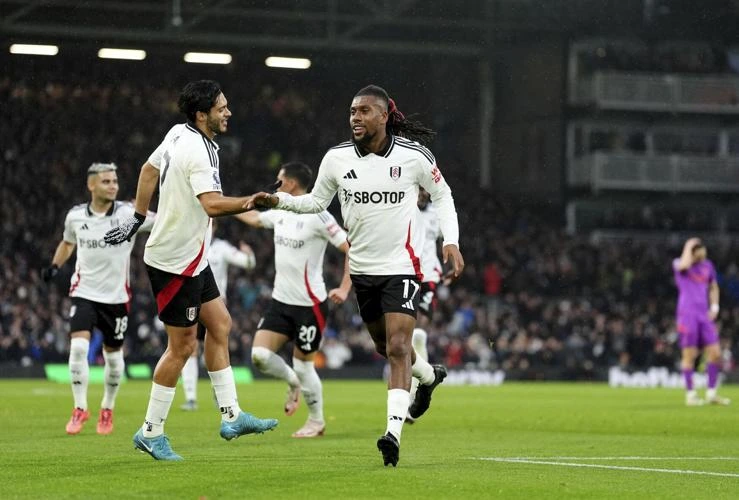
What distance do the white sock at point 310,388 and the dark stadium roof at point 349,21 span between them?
83.0ft

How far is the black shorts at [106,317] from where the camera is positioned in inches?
574

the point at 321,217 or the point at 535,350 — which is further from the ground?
the point at 321,217

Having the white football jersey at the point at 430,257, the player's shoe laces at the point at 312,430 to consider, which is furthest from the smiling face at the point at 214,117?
the white football jersey at the point at 430,257

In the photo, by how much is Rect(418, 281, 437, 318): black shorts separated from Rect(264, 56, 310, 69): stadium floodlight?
2959 centimetres

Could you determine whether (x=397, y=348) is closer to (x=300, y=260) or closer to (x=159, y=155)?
(x=159, y=155)

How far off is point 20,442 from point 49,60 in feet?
113

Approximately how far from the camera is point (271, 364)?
14078mm

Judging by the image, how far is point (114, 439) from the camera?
1300 cm

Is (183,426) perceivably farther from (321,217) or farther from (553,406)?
(553,406)

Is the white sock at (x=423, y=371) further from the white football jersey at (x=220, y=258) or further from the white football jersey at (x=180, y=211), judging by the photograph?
the white football jersey at (x=220, y=258)

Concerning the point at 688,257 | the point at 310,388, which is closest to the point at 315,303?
the point at 310,388

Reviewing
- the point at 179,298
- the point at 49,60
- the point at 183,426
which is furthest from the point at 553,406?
the point at 49,60

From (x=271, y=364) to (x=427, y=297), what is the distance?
3109 mm

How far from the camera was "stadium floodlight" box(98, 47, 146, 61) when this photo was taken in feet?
143
